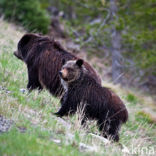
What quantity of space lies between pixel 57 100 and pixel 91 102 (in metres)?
1.46

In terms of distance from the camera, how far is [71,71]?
23.1 feet

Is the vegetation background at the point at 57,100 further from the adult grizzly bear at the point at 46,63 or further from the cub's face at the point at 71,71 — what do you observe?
the cub's face at the point at 71,71

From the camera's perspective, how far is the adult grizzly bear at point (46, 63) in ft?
25.1

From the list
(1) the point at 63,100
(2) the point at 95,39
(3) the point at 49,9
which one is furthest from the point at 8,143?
(3) the point at 49,9

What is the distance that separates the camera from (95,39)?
16344mm

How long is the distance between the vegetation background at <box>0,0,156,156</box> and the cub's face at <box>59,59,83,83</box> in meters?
0.77

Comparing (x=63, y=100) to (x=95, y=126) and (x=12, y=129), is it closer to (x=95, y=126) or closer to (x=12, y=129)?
Answer: (x=95, y=126)

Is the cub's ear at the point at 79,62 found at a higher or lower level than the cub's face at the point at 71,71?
higher

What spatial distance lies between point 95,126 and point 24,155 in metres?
3.06

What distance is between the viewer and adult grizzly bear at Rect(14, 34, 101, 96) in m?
7.66

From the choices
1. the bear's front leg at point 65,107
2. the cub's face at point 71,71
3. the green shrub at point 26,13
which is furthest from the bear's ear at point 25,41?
the green shrub at point 26,13

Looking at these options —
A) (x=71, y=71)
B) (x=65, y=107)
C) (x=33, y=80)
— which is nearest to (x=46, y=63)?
(x=33, y=80)

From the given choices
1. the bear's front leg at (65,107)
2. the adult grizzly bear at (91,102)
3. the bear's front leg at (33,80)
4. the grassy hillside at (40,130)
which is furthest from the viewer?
the bear's front leg at (33,80)

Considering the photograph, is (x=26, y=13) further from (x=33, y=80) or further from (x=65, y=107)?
(x=65, y=107)
